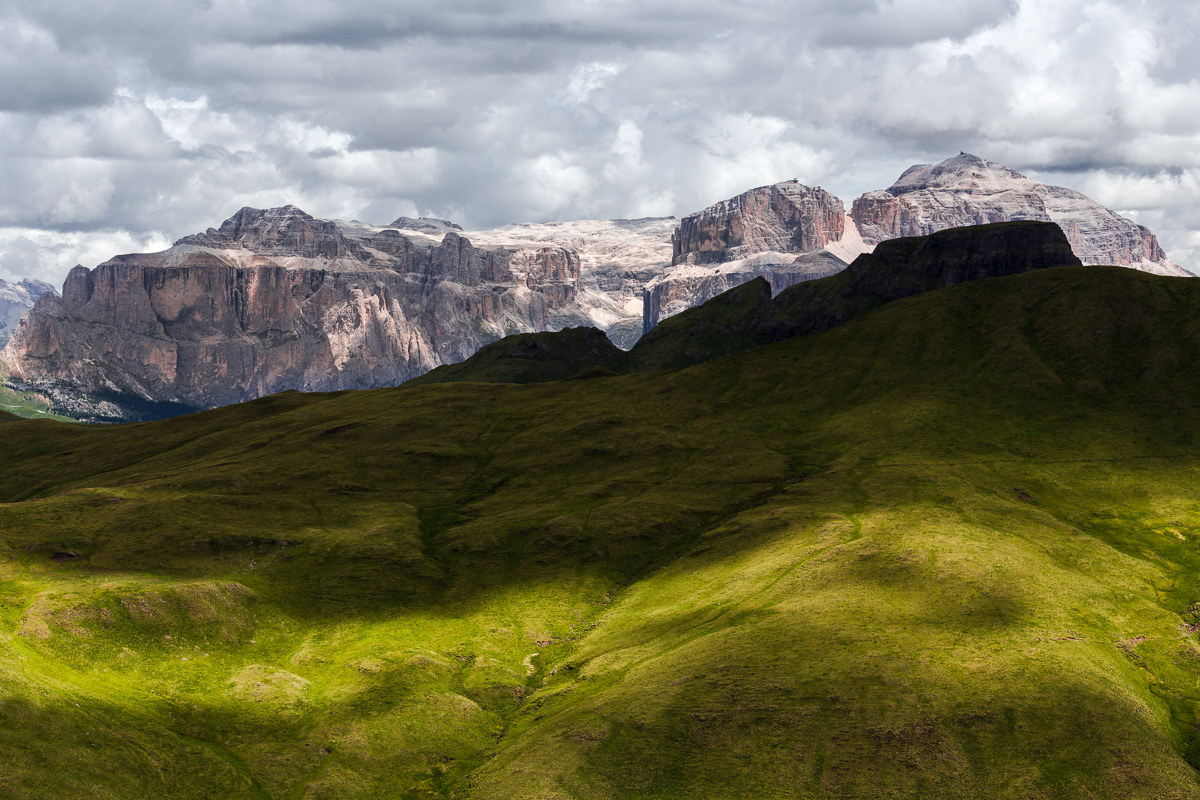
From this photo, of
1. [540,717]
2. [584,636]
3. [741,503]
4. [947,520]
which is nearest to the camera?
[540,717]

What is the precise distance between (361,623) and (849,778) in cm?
8152

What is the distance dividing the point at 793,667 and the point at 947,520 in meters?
65.9

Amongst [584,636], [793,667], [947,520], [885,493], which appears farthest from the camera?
[885,493]

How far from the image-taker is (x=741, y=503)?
18638 cm

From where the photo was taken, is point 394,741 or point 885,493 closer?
point 394,741

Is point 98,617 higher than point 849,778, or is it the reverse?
point 98,617

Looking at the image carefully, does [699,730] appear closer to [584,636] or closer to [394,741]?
[394,741]

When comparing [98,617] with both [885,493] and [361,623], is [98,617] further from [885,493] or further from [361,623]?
[885,493]

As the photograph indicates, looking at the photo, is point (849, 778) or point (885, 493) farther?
point (885, 493)

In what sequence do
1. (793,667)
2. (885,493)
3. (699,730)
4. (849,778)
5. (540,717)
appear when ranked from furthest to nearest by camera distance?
(885,493), (540,717), (793,667), (699,730), (849,778)

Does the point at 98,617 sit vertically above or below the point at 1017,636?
above

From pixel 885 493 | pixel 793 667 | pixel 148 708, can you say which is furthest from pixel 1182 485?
pixel 148 708

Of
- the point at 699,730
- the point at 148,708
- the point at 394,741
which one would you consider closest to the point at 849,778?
the point at 699,730

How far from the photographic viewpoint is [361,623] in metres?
138
